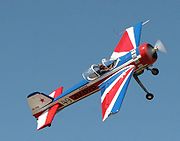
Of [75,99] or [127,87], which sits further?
[75,99]

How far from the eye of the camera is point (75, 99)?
34.9m

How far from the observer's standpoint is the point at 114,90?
31812 mm

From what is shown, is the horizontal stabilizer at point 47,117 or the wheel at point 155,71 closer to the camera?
the wheel at point 155,71

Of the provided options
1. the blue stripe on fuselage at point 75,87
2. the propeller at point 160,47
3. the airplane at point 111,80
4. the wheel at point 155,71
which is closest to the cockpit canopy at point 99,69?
the airplane at point 111,80

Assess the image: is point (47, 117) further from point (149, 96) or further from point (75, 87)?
point (149, 96)

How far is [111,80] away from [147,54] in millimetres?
2797

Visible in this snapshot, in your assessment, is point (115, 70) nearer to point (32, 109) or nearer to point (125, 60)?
point (125, 60)

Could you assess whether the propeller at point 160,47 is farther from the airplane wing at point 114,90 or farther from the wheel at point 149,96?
the wheel at point 149,96

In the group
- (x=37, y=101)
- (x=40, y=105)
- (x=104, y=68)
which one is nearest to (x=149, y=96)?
(x=104, y=68)

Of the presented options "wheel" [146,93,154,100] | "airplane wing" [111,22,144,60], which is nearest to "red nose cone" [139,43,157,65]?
"airplane wing" [111,22,144,60]

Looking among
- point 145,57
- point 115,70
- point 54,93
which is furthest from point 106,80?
point 54,93

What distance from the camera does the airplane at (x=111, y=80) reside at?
31.7m

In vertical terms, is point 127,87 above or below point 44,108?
below

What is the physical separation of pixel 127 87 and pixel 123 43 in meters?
5.31
